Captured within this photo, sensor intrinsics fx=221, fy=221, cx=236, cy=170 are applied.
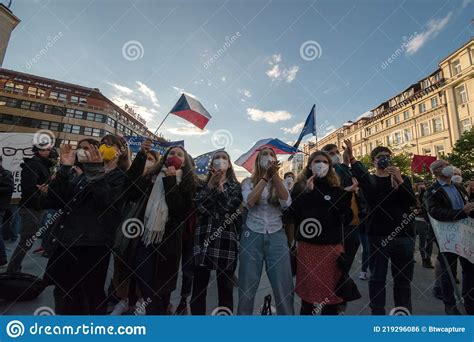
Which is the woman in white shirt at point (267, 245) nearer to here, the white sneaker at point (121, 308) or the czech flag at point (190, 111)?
the white sneaker at point (121, 308)

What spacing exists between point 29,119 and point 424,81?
63.0 m

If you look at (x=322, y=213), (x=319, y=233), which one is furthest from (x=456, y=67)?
(x=319, y=233)

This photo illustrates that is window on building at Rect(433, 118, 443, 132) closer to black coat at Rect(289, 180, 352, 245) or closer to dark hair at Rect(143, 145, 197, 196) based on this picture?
black coat at Rect(289, 180, 352, 245)

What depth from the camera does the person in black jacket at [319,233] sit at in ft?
6.95

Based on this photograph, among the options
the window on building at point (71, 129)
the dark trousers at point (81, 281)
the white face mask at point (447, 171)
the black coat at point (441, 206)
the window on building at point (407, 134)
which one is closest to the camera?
the dark trousers at point (81, 281)

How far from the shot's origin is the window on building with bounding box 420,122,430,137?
3044 centimetres

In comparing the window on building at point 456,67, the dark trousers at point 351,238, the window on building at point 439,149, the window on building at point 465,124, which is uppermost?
the window on building at point 456,67

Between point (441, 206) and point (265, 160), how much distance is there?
2.57 metres

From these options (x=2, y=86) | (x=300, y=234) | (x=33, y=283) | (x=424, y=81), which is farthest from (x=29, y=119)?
(x=424, y=81)

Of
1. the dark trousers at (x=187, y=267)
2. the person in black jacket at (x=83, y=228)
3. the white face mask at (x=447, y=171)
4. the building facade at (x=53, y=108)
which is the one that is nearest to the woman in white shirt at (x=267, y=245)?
the dark trousers at (x=187, y=267)

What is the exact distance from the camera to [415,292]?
11.2 ft

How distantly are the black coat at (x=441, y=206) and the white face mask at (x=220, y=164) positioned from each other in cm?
288

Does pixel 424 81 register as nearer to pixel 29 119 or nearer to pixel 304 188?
pixel 304 188

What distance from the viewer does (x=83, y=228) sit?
198cm
